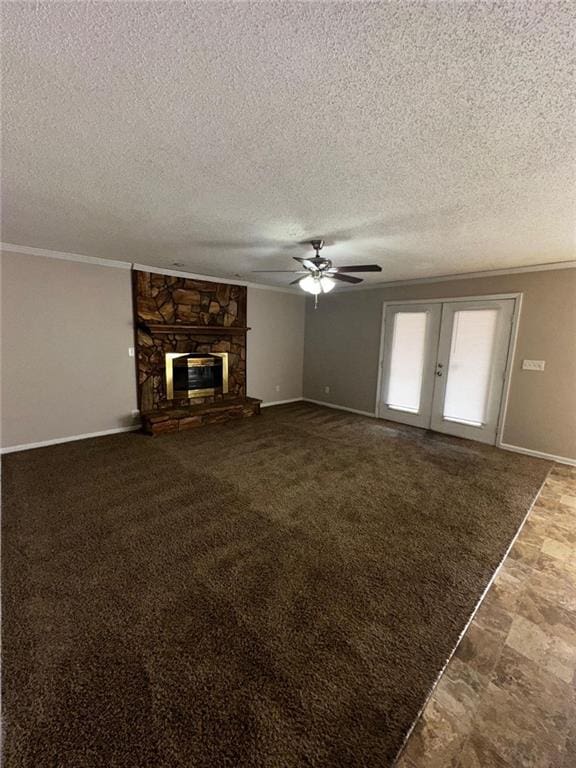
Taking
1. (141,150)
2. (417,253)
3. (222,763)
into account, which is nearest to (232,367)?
(417,253)

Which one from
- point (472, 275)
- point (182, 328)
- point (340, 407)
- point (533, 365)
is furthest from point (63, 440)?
point (533, 365)

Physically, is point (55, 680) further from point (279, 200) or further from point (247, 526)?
point (279, 200)

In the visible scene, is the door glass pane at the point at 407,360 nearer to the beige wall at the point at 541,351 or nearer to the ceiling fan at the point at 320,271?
the beige wall at the point at 541,351

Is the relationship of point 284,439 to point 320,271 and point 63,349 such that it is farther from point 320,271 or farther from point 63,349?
point 63,349

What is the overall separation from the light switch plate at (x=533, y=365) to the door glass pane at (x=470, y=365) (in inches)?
15.7

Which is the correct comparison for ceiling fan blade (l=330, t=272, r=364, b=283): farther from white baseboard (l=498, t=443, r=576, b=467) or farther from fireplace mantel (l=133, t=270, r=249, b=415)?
white baseboard (l=498, t=443, r=576, b=467)

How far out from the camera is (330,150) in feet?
5.37

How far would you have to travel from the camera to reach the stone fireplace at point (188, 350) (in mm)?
4664

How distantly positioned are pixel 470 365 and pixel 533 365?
2.42ft

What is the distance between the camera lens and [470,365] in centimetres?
459

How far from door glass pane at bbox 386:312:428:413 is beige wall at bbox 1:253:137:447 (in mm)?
4309

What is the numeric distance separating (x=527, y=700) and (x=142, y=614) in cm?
188

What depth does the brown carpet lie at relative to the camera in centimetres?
120

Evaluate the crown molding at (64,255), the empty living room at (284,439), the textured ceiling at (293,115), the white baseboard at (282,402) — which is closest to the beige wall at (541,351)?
the empty living room at (284,439)
